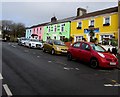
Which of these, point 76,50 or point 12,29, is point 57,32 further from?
point 12,29

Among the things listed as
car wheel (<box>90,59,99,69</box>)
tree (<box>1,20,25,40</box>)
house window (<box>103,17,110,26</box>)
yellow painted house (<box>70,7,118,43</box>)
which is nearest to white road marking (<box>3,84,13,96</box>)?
car wheel (<box>90,59,99,69</box>)

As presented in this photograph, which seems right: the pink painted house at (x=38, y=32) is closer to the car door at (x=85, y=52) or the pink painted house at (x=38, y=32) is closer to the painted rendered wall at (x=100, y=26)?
the painted rendered wall at (x=100, y=26)

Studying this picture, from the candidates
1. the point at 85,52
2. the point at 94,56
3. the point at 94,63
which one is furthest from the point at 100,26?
the point at 94,63

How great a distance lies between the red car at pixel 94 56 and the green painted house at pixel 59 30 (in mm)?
26432

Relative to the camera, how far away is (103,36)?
110ft

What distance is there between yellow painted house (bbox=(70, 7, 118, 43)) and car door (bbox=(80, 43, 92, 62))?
1631 centimetres

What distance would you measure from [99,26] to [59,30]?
14022 mm

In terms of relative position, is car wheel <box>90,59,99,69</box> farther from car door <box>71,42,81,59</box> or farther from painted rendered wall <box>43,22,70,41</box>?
painted rendered wall <box>43,22,70,41</box>

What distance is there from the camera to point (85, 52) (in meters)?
14.7

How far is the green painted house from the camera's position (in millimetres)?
43859

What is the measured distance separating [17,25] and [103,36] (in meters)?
67.0

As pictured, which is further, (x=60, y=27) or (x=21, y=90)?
(x=60, y=27)

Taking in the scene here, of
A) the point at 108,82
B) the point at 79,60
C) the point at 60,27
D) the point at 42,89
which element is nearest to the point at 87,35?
the point at 60,27

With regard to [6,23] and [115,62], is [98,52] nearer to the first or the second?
[115,62]
